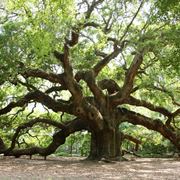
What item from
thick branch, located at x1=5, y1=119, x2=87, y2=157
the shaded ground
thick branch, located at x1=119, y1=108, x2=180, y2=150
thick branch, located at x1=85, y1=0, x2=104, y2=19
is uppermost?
thick branch, located at x1=85, y1=0, x2=104, y2=19

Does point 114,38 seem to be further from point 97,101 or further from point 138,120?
point 138,120

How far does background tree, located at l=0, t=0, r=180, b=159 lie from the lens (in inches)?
365

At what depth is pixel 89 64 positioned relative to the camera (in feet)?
44.5

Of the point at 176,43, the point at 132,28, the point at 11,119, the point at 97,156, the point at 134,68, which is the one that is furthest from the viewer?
the point at 11,119

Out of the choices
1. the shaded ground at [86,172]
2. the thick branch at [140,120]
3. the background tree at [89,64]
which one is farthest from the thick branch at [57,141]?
the shaded ground at [86,172]

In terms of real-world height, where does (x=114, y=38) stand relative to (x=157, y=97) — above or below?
above

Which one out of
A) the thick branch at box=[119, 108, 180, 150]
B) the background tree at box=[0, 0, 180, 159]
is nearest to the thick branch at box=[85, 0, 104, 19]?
the background tree at box=[0, 0, 180, 159]

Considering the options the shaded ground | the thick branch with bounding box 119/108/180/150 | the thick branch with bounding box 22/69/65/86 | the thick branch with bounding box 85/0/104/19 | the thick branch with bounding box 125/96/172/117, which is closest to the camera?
the shaded ground

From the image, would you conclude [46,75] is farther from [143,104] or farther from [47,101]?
[143,104]

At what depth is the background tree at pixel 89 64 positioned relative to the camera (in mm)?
9266

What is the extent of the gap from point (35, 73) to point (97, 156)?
150 inches

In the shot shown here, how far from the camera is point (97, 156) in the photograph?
13867 millimetres

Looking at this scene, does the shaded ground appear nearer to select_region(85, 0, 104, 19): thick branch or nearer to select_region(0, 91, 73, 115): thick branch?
select_region(0, 91, 73, 115): thick branch

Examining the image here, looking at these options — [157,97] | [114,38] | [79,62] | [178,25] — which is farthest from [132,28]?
[157,97]
